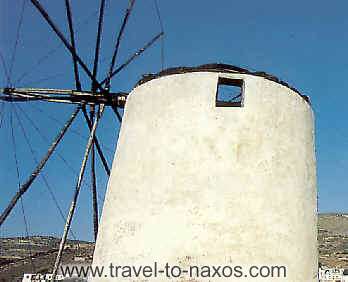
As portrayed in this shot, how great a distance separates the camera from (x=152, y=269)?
18.8 ft

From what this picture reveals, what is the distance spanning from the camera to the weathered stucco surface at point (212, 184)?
573 cm

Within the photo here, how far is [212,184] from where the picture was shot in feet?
19.3

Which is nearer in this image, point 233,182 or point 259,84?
point 233,182

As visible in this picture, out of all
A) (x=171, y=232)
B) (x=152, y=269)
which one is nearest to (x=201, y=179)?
(x=171, y=232)

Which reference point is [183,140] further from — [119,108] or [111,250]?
[119,108]

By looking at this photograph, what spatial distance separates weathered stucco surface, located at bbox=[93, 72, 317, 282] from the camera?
5727 millimetres

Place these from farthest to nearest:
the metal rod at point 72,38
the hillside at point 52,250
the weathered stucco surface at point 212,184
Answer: the hillside at point 52,250
the metal rod at point 72,38
the weathered stucco surface at point 212,184

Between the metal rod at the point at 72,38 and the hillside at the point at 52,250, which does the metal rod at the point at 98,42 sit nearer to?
the metal rod at the point at 72,38

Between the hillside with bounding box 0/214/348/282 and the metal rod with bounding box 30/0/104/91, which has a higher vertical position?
the metal rod with bounding box 30/0/104/91

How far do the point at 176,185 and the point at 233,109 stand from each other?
A: 4.18 feet

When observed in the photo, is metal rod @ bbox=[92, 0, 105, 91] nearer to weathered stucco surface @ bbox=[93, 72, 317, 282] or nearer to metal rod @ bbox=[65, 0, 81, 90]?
metal rod @ bbox=[65, 0, 81, 90]

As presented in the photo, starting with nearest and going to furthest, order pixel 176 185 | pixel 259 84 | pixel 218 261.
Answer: pixel 218 261 → pixel 176 185 → pixel 259 84

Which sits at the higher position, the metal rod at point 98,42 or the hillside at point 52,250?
the metal rod at point 98,42

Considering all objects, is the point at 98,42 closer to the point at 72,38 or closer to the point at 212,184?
the point at 72,38
